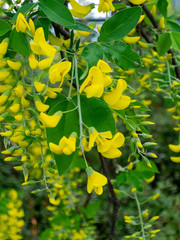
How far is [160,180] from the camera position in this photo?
238 centimetres

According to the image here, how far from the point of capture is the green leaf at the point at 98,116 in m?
0.41

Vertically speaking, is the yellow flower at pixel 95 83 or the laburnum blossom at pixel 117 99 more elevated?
the yellow flower at pixel 95 83

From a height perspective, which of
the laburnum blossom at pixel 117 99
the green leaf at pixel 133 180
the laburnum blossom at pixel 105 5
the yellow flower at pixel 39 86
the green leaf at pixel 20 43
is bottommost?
the green leaf at pixel 133 180

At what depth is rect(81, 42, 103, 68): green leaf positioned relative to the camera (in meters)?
0.43

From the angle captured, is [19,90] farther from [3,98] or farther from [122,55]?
[122,55]

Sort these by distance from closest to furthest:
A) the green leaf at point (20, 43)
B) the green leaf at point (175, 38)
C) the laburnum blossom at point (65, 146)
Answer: the laburnum blossom at point (65, 146), the green leaf at point (20, 43), the green leaf at point (175, 38)

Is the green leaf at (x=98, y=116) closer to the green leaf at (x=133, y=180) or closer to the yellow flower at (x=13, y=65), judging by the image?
the yellow flower at (x=13, y=65)

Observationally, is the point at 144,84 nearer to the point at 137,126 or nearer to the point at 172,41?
the point at 172,41

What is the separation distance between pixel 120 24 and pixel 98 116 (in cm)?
15

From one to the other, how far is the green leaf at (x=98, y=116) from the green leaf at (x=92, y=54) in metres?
0.05

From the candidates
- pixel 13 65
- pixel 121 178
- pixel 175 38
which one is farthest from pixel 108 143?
pixel 121 178

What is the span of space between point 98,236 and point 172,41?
5.74ft

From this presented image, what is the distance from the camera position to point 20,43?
0.47 meters

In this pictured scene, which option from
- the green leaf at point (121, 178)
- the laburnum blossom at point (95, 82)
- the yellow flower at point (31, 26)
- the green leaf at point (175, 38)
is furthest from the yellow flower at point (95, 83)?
the green leaf at point (121, 178)
